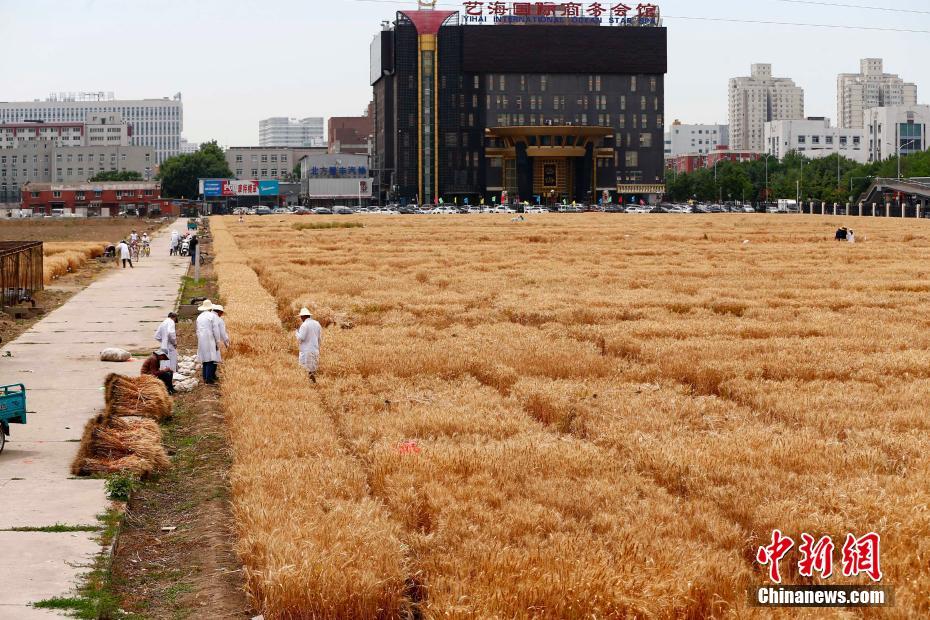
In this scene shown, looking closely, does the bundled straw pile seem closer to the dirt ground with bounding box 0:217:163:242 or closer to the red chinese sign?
the red chinese sign

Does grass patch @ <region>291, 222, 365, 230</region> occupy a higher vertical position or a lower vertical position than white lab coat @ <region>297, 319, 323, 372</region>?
higher

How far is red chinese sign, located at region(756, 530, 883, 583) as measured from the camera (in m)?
11.5

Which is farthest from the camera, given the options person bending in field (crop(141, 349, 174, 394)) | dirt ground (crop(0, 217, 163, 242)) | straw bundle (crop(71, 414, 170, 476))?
dirt ground (crop(0, 217, 163, 242))

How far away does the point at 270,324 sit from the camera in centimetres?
3234

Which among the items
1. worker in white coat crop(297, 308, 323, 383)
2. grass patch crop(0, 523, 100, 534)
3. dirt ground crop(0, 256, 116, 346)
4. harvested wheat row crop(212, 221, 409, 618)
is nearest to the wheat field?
harvested wheat row crop(212, 221, 409, 618)

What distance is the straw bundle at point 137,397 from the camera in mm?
20078

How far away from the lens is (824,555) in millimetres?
11648

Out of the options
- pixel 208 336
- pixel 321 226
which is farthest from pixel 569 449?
pixel 321 226

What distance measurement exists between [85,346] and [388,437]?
15.7 meters

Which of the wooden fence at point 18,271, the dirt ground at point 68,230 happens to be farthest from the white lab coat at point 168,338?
the dirt ground at point 68,230

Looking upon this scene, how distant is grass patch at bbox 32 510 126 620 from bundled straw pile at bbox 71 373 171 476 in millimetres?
3791

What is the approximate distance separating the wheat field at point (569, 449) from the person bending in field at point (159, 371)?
1114mm

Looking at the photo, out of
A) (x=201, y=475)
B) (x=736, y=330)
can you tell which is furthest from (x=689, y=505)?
(x=736, y=330)

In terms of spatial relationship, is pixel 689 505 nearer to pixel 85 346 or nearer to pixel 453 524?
pixel 453 524
